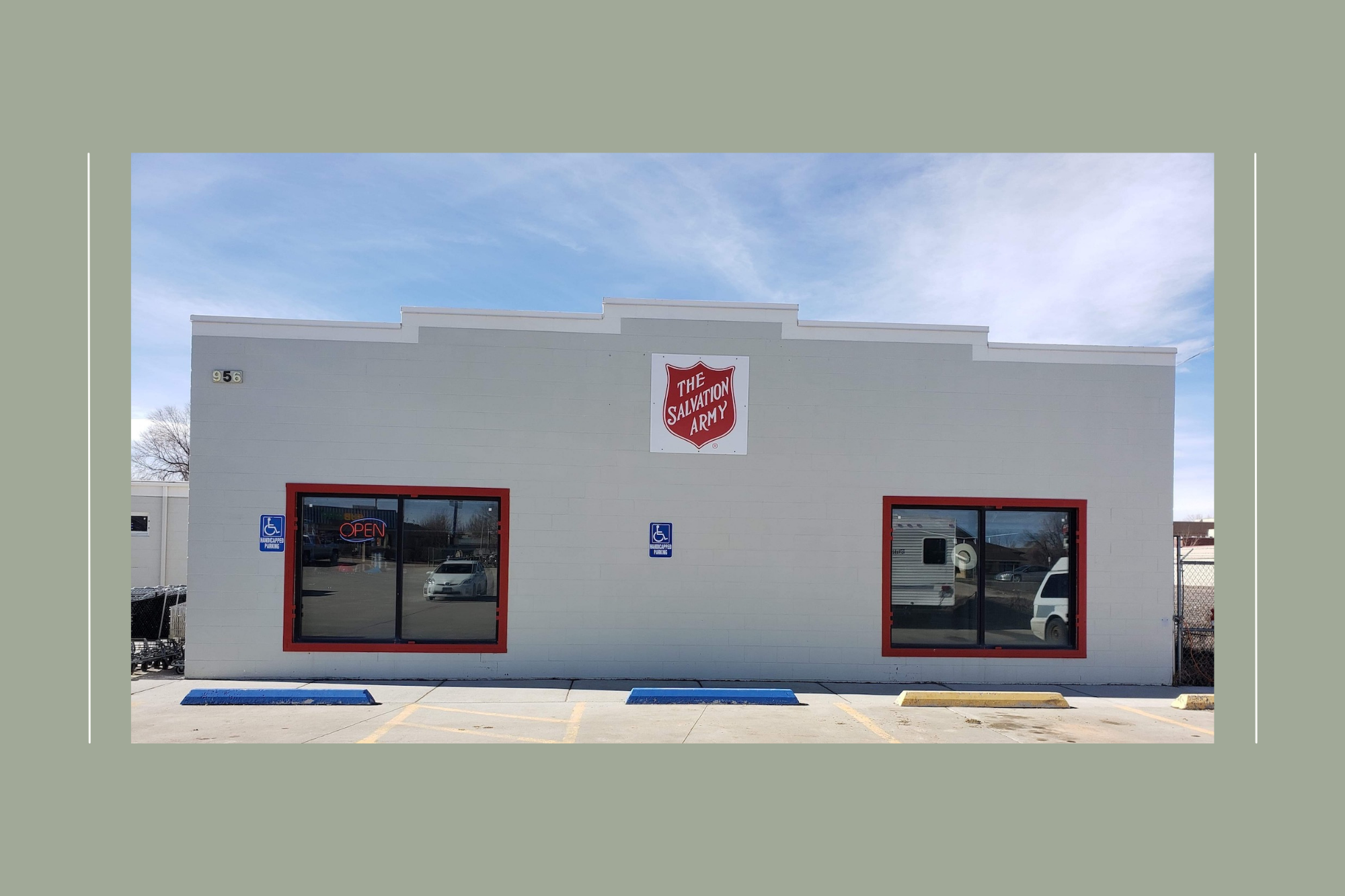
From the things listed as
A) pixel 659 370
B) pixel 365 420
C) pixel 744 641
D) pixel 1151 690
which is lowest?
pixel 1151 690

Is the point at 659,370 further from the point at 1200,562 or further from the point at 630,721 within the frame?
the point at 1200,562

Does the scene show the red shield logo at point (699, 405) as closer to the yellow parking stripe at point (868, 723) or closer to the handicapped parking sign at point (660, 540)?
the handicapped parking sign at point (660, 540)

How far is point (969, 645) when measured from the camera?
1178cm

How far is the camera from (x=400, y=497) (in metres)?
11.3

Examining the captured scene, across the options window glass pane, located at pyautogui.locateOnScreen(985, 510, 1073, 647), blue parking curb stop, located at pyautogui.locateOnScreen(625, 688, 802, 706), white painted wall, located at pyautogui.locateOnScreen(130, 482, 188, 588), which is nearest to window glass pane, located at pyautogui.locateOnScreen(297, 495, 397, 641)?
blue parking curb stop, located at pyautogui.locateOnScreen(625, 688, 802, 706)

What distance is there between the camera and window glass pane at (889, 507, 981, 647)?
11758 mm

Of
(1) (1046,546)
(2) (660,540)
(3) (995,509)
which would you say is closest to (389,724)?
(2) (660,540)

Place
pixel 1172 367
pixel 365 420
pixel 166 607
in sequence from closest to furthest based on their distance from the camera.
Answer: pixel 365 420 → pixel 1172 367 → pixel 166 607

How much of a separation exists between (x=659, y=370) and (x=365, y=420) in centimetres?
436

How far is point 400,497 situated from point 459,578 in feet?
4.85

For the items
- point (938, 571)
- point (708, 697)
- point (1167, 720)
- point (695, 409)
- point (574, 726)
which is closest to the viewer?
point (574, 726)

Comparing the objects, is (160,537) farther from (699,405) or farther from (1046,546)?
(1046,546)

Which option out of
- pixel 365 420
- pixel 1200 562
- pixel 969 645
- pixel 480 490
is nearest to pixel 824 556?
pixel 969 645

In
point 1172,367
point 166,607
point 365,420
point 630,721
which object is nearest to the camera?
point 630,721
